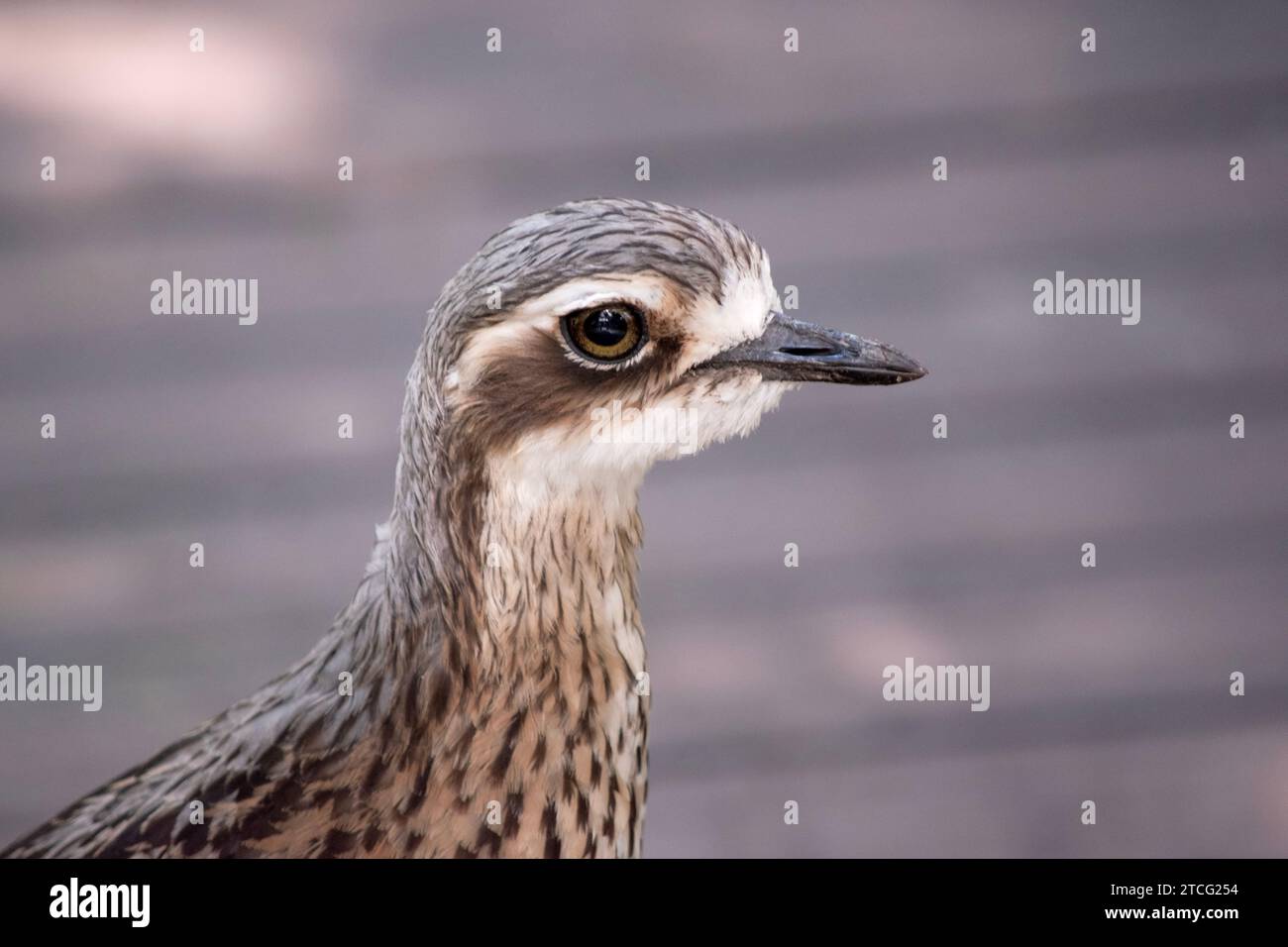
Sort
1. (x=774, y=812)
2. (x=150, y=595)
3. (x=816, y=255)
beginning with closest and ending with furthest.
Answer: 1. (x=774, y=812)
2. (x=150, y=595)
3. (x=816, y=255)

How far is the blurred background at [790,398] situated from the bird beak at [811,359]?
1.58m

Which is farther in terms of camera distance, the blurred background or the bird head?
the blurred background

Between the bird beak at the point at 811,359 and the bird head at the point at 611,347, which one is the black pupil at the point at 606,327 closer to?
the bird head at the point at 611,347

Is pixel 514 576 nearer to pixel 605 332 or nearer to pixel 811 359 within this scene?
pixel 605 332

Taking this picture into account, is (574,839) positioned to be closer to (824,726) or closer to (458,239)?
(824,726)

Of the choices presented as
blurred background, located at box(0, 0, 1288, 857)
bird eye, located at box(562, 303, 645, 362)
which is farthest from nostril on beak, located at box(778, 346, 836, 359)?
blurred background, located at box(0, 0, 1288, 857)

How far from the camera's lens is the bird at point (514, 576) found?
5.93ft

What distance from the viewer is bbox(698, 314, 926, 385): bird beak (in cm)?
190

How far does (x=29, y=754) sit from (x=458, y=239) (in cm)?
163

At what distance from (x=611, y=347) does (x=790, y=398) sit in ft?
6.48

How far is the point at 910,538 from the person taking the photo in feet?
12.0

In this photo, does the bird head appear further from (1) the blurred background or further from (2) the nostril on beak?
(1) the blurred background
